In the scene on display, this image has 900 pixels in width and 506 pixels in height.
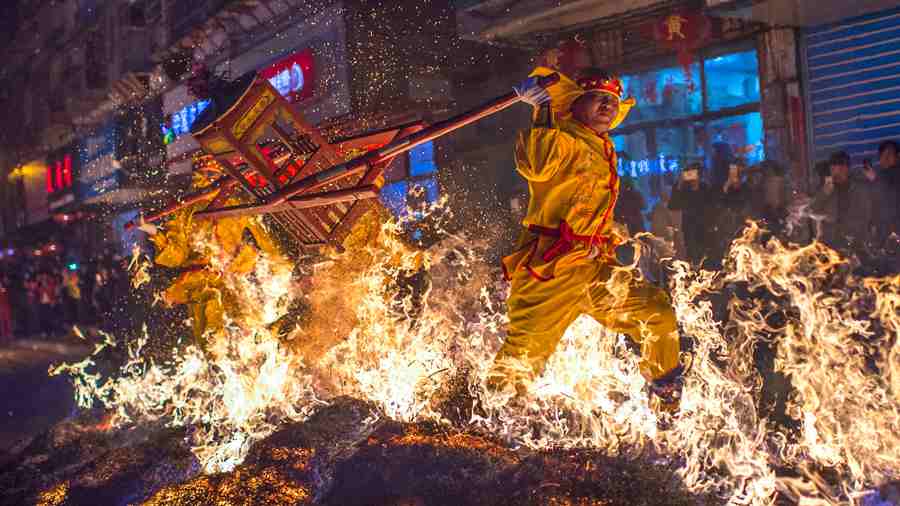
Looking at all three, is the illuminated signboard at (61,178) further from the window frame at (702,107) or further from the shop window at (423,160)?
the window frame at (702,107)

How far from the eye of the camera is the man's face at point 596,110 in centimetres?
411

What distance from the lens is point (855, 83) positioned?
822 centimetres

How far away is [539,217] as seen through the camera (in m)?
4.10

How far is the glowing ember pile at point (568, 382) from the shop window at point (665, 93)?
9.61ft

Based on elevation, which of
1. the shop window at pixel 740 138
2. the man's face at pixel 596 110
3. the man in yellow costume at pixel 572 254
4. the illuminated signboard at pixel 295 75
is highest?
the illuminated signboard at pixel 295 75

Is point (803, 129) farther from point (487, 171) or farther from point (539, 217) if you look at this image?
point (539, 217)

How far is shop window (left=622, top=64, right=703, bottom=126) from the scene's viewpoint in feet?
31.0

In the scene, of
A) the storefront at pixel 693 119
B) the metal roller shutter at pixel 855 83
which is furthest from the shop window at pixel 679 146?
the metal roller shutter at pixel 855 83

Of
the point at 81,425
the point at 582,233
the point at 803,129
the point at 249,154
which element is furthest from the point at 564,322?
the point at 803,129

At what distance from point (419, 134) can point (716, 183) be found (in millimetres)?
5597

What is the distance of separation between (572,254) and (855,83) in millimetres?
5848

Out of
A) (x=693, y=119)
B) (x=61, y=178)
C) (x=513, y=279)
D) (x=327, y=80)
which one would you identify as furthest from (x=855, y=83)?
(x=61, y=178)

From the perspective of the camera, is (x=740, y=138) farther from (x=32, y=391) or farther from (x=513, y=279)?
(x=32, y=391)

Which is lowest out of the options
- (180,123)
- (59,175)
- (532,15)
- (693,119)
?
(693,119)
